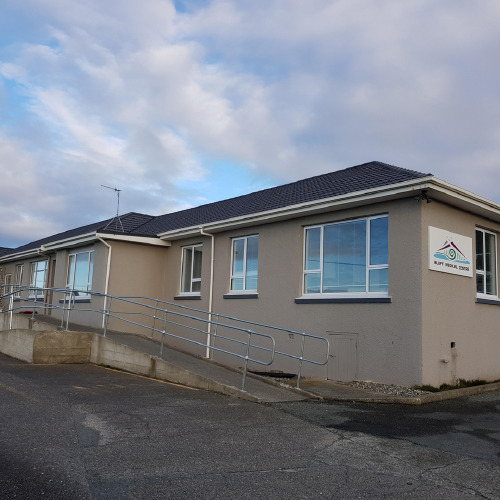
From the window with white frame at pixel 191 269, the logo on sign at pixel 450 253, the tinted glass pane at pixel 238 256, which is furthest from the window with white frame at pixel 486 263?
the window with white frame at pixel 191 269

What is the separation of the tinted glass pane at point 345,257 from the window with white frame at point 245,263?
2.37 m

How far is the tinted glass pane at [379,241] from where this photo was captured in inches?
435

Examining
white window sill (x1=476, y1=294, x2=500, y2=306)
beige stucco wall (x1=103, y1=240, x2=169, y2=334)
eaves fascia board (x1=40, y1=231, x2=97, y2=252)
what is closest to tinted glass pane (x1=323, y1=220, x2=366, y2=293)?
white window sill (x1=476, y1=294, x2=500, y2=306)

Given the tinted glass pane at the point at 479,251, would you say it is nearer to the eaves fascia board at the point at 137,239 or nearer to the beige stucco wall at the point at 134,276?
the eaves fascia board at the point at 137,239

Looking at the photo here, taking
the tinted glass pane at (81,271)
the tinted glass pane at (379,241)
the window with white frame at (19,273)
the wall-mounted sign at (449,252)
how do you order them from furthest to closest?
the window with white frame at (19,273) < the tinted glass pane at (81,271) < the tinted glass pane at (379,241) < the wall-mounted sign at (449,252)

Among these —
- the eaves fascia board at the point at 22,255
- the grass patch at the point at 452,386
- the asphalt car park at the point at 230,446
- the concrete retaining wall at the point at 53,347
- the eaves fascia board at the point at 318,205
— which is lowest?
the asphalt car park at the point at 230,446

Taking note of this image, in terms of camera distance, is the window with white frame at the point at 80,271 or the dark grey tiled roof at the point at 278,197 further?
the window with white frame at the point at 80,271

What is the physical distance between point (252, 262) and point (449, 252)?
4988 millimetres

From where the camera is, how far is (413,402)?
30.0ft

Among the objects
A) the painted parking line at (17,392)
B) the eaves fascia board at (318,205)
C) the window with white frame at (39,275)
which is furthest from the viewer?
the window with white frame at (39,275)

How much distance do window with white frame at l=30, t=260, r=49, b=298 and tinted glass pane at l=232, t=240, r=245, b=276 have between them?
1030 cm

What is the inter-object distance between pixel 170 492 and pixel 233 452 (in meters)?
1.35

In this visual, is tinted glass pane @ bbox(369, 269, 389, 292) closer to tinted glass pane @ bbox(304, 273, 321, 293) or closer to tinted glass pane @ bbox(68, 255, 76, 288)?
tinted glass pane @ bbox(304, 273, 321, 293)

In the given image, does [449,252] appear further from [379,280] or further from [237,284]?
[237,284]
